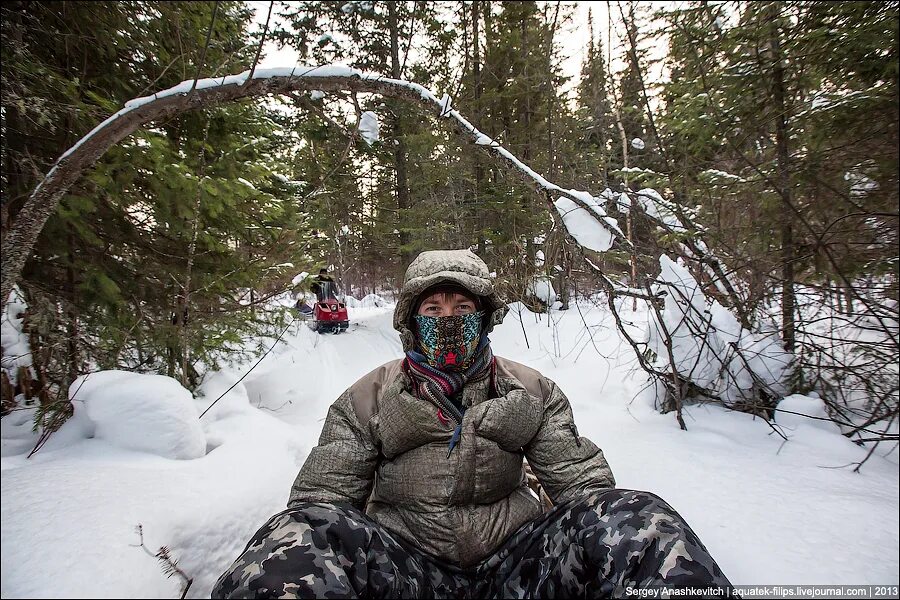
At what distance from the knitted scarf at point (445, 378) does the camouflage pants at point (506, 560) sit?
56 centimetres

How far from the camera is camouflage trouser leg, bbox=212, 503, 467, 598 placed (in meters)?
1.11

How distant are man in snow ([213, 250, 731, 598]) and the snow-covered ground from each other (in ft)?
1.50

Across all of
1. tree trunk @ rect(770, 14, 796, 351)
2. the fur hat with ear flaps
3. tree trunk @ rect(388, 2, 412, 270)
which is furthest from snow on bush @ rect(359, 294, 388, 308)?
the fur hat with ear flaps

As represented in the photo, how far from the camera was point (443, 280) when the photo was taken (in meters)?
1.92

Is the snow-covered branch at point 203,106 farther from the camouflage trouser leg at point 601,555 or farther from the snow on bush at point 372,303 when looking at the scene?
the snow on bush at point 372,303

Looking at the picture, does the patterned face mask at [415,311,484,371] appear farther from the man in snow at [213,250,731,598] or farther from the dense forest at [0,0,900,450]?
the dense forest at [0,0,900,450]

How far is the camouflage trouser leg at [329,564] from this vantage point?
43.7 inches

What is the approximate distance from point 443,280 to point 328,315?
978cm

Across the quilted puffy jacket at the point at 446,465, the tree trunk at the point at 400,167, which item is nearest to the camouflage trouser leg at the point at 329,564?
the quilted puffy jacket at the point at 446,465

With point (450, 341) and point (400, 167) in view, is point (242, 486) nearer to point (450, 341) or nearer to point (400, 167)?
point (450, 341)

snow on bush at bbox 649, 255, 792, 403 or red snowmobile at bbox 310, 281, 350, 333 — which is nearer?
snow on bush at bbox 649, 255, 792, 403

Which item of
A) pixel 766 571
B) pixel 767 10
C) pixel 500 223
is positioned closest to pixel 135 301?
pixel 766 571

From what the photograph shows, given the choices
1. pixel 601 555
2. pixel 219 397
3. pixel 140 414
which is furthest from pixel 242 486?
pixel 601 555

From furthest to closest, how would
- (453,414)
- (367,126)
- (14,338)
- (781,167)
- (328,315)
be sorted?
1. (328,315)
2. (781,167)
3. (367,126)
4. (14,338)
5. (453,414)
